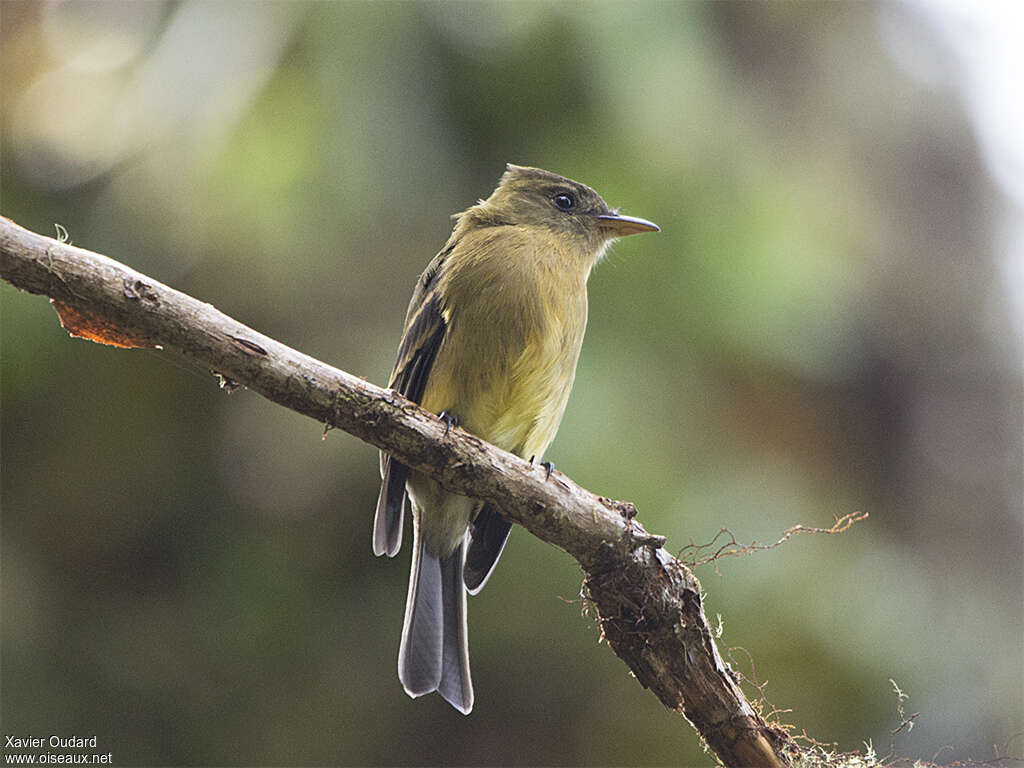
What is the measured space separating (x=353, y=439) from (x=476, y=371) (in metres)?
1.69

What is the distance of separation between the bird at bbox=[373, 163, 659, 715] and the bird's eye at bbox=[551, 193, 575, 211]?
43 millimetres

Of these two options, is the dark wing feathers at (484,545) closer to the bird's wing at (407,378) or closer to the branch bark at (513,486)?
the bird's wing at (407,378)

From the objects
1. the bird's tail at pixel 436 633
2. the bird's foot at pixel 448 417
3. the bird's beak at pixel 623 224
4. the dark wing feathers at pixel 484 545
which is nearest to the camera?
the bird's foot at pixel 448 417

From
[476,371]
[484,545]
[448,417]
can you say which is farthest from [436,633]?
[476,371]

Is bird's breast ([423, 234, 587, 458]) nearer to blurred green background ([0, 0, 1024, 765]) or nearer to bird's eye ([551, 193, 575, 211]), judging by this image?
bird's eye ([551, 193, 575, 211])

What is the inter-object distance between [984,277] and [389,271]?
10.9 ft

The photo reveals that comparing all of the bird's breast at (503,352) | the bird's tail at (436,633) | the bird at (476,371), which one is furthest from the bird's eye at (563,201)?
the bird's tail at (436,633)

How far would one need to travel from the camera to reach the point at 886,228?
5527 mm

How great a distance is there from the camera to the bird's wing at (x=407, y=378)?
2.95 meters

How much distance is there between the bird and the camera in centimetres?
284

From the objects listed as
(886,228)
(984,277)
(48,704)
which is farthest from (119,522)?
(984,277)

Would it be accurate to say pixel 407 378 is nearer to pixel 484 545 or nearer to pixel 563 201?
pixel 484 545

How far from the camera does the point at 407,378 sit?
2980 mm

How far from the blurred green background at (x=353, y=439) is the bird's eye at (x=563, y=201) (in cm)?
103
